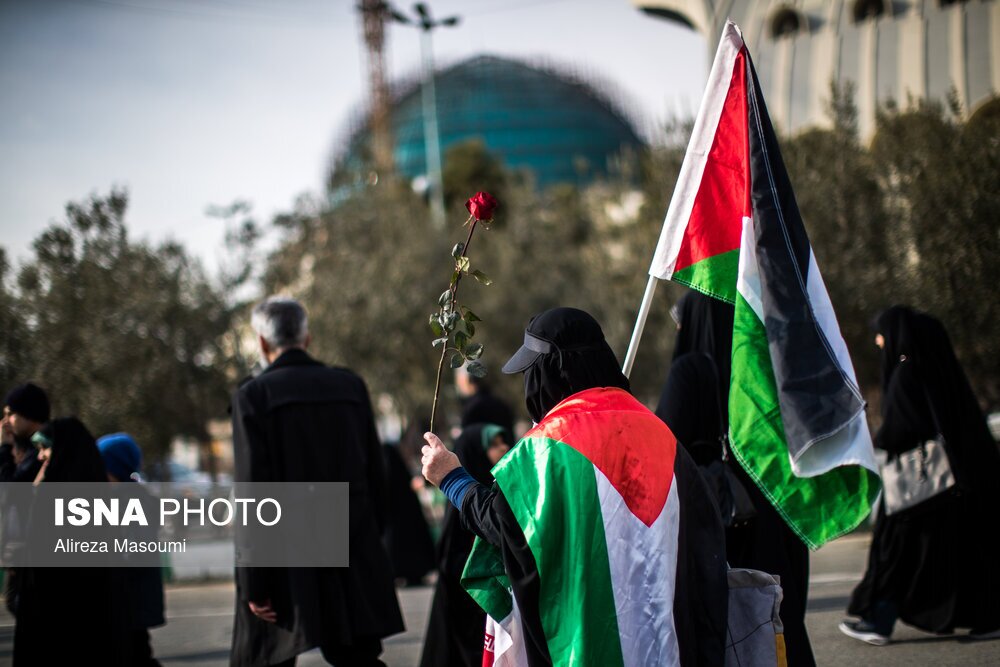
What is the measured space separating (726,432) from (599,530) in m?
1.75

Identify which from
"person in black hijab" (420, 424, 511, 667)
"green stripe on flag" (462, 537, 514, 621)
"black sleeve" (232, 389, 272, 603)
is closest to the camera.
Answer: "green stripe on flag" (462, 537, 514, 621)

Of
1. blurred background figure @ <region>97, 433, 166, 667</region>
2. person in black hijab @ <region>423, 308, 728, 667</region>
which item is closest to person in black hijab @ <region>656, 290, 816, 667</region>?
person in black hijab @ <region>423, 308, 728, 667</region>

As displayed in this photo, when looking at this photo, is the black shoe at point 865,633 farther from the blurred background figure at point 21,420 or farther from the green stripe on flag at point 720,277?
the blurred background figure at point 21,420

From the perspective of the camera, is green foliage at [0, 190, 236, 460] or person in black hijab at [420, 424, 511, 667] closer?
person in black hijab at [420, 424, 511, 667]

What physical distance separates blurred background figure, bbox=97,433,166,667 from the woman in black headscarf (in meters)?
0.26

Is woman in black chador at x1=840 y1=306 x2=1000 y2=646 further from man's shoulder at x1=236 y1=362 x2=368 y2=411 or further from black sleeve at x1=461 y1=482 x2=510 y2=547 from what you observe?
black sleeve at x1=461 y1=482 x2=510 y2=547

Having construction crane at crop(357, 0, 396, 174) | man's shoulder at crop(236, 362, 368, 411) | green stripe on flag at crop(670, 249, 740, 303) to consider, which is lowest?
man's shoulder at crop(236, 362, 368, 411)

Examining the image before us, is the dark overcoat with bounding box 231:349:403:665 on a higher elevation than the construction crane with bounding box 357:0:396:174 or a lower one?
lower

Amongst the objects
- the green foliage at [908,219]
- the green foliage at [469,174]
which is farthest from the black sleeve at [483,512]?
the green foliage at [469,174]

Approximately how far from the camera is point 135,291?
17203 mm

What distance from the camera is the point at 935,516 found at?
6.52 meters

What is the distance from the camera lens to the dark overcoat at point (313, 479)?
180 inches

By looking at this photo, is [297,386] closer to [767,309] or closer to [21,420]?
[21,420]

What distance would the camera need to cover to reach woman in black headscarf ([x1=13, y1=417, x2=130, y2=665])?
16.6 ft
